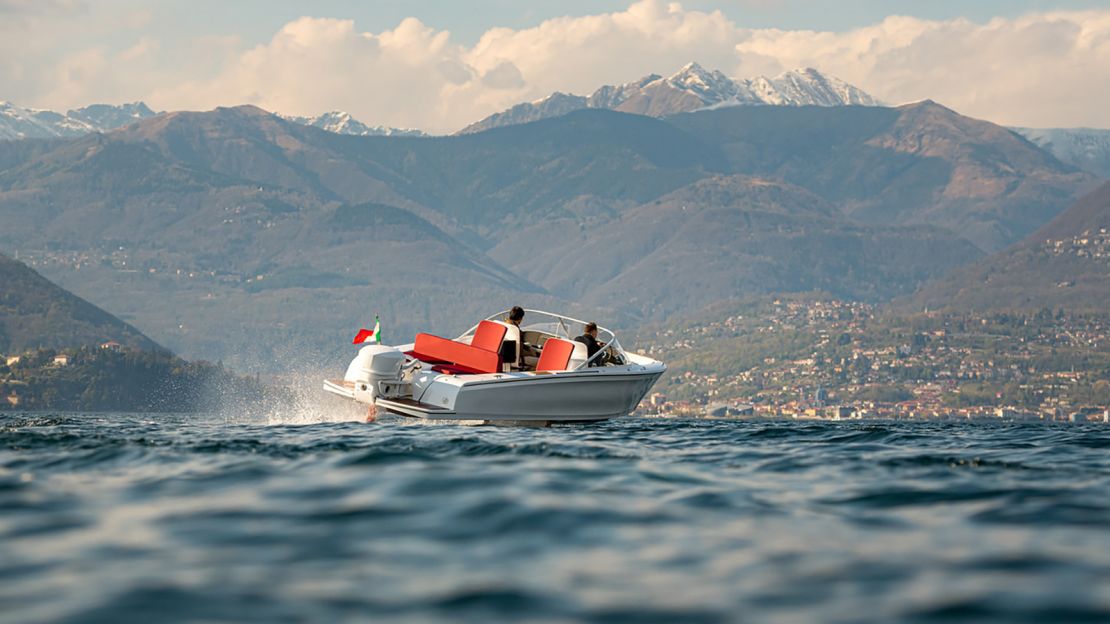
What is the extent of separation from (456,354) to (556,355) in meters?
2.14

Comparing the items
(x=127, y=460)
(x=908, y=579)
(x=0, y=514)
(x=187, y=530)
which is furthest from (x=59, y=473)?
(x=908, y=579)

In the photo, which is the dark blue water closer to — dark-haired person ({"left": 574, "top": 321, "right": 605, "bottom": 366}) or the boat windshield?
dark-haired person ({"left": 574, "top": 321, "right": 605, "bottom": 366})

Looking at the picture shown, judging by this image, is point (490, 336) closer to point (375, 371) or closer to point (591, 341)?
point (591, 341)

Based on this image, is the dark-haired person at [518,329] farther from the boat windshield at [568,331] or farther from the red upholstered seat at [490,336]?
the red upholstered seat at [490,336]

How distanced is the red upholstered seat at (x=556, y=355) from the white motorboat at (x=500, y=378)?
0.9 inches

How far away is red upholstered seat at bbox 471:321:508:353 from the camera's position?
96.2 ft

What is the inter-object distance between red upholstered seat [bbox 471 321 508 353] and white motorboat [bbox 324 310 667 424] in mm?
Result: 22

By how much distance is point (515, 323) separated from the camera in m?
30.5

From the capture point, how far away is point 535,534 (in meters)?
11.6

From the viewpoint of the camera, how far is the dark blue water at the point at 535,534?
29.7 feet

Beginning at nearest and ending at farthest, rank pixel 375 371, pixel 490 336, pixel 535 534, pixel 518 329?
pixel 535 534
pixel 375 371
pixel 490 336
pixel 518 329

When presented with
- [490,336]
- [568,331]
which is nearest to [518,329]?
[490,336]

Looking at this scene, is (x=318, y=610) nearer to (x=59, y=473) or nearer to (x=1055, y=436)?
(x=59, y=473)

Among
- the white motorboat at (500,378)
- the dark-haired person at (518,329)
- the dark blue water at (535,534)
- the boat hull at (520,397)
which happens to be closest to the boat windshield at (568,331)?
the white motorboat at (500,378)
